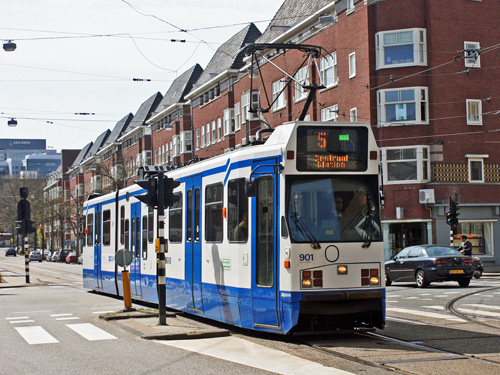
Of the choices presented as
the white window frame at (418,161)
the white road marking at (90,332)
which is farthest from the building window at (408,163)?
the white road marking at (90,332)

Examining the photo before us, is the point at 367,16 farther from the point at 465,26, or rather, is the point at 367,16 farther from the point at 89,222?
the point at 89,222

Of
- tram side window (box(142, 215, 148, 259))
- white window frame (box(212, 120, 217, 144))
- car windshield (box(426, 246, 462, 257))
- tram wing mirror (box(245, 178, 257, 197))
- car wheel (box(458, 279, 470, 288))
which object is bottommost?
car wheel (box(458, 279, 470, 288))

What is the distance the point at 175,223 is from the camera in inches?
593

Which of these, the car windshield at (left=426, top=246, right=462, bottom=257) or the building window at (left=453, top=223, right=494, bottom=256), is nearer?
the car windshield at (left=426, top=246, right=462, bottom=257)

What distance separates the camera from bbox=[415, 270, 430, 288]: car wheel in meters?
23.6

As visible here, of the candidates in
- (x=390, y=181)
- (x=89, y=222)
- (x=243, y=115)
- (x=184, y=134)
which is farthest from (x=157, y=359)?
(x=184, y=134)

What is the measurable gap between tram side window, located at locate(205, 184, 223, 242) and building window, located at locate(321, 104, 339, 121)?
82.7ft

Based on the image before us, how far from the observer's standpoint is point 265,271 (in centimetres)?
1116

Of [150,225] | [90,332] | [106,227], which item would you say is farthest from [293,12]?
[90,332]

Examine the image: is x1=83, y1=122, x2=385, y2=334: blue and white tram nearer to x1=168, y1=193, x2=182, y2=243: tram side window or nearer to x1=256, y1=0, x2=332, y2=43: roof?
x1=168, y1=193, x2=182, y2=243: tram side window

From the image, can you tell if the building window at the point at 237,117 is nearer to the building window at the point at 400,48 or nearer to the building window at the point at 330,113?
the building window at the point at 330,113

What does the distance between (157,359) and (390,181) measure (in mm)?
27968

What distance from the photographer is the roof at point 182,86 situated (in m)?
66.9

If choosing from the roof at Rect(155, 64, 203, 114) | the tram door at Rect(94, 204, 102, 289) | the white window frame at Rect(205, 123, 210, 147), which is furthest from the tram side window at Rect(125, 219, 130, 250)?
Answer: the roof at Rect(155, 64, 203, 114)
